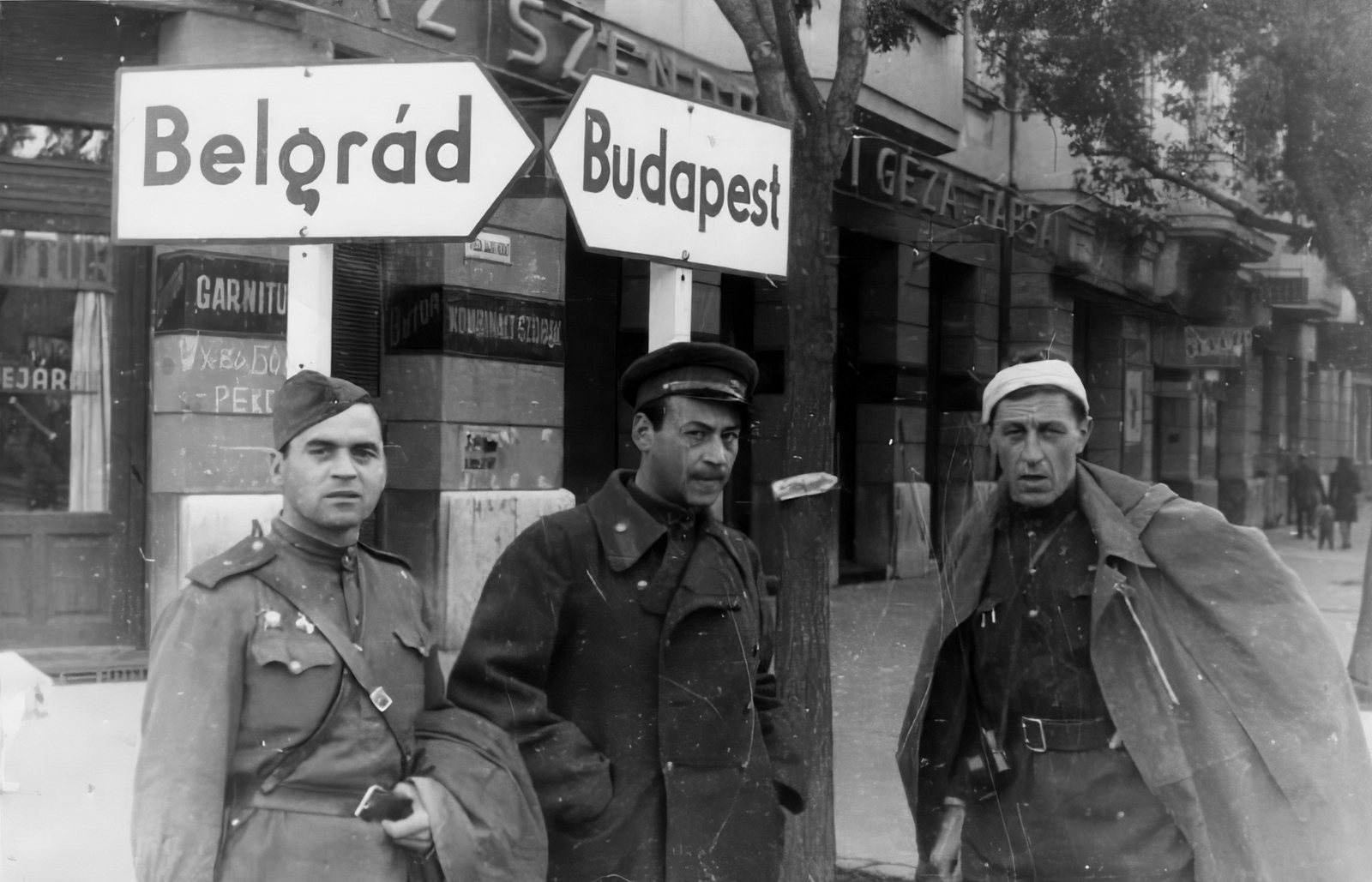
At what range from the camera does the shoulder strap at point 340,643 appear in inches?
104

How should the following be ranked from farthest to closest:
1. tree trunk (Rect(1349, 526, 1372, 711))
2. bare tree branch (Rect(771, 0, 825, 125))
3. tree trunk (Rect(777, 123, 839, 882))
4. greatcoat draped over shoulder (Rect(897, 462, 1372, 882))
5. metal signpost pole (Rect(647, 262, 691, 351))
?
tree trunk (Rect(1349, 526, 1372, 711)) < bare tree branch (Rect(771, 0, 825, 125)) < tree trunk (Rect(777, 123, 839, 882)) < metal signpost pole (Rect(647, 262, 691, 351)) < greatcoat draped over shoulder (Rect(897, 462, 1372, 882))

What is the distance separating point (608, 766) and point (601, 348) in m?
9.55

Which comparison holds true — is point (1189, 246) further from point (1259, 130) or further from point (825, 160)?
point (825, 160)

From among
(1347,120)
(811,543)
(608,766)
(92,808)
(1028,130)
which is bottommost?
(92,808)

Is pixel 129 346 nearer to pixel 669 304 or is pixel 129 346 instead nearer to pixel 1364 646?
pixel 669 304

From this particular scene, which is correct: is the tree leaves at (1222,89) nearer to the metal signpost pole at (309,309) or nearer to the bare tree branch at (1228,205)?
the bare tree branch at (1228,205)

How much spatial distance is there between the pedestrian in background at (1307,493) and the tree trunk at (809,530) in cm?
2240

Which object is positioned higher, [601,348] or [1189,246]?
[1189,246]

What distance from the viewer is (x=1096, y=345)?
19516 millimetres

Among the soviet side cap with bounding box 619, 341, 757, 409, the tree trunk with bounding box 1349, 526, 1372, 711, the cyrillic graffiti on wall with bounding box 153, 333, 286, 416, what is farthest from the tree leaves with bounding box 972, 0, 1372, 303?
the soviet side cap with bounding box 619, 341, 757, 409

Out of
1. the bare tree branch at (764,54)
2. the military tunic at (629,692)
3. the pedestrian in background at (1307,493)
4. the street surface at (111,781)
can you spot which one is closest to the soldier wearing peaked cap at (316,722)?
the military tunic at (629,692)

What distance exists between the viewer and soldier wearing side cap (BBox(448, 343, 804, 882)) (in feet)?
9.86

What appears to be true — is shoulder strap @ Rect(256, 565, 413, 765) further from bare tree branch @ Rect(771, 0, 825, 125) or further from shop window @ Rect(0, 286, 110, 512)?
shop window @ Rect(0, 286, 110, 512)

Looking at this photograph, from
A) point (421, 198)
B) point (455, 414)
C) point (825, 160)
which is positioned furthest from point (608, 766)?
point (455, 414)
